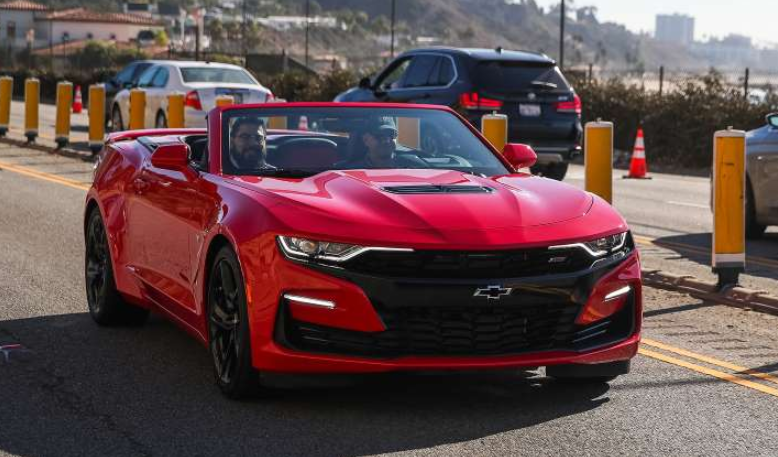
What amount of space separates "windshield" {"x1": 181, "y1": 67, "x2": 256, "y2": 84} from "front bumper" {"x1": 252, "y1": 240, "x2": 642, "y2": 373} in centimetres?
1929

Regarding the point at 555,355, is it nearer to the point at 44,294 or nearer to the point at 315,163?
the point at 315,163

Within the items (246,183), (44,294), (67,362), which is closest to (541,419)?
(246,183)

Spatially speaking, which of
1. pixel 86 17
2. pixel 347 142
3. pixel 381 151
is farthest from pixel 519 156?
pixel 86 17

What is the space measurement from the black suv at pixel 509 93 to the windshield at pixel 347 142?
1145 cm

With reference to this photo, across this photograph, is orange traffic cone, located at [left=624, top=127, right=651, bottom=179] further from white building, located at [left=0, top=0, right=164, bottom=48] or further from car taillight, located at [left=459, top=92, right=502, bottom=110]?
white building, located at [left=0, top=0, right=164, bottom=48]

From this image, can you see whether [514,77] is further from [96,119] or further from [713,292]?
[713,292]

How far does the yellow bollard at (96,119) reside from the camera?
76.1 feet

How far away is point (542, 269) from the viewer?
6.18m

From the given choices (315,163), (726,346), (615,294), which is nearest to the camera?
(615,294)

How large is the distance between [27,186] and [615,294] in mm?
12863

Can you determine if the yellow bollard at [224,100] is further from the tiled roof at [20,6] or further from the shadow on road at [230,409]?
the tiled roof at [20,6]

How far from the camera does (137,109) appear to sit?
23297mm

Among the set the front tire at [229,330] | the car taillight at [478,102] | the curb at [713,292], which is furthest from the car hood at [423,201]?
the car taillight at [478,102]

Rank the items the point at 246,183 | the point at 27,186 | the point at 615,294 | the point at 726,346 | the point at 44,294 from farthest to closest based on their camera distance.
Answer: the point at 27,186
the point at 44,294
the point at 726,346
the point at 246,183
the point at 615,294
